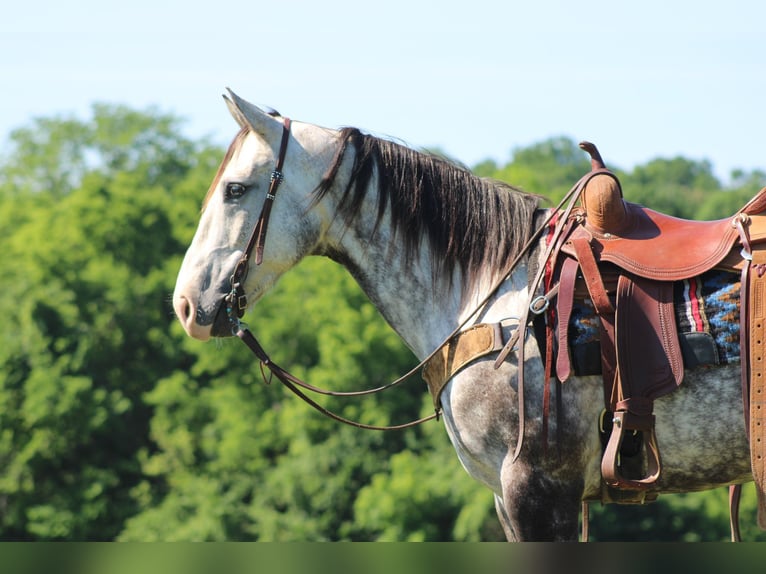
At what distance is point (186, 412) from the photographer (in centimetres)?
3438

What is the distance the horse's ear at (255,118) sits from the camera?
13.4ft

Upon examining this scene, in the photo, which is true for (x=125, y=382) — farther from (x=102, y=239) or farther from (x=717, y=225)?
(x=717, y=225)

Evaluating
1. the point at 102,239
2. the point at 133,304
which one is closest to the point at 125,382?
the point at 133,304

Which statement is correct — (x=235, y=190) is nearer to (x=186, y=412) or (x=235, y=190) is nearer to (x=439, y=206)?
(x=439, y=206)

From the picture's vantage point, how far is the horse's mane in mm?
4102

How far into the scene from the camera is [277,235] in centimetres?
414

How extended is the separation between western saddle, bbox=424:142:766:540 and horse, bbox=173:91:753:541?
124 millimetres

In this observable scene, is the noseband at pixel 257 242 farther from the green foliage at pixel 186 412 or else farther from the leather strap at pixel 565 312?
the green foliage at pixel 186 412

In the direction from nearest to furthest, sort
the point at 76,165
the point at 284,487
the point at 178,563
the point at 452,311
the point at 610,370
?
the point at 178,563 → the point at 610,370 → the point at 452,311 → the point at 284,487 → the point at 76,165

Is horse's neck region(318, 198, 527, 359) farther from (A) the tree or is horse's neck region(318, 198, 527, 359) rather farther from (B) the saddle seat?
(A) the tree

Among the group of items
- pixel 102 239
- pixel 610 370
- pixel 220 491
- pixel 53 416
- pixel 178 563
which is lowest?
pixel 220 491

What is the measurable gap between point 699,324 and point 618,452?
0.56m

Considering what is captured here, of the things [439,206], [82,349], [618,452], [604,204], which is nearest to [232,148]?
[439,206]

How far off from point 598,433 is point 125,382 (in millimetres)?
34451
